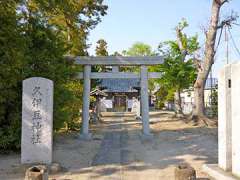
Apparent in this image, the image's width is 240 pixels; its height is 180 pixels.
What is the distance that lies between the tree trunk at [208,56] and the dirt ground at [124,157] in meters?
7.41

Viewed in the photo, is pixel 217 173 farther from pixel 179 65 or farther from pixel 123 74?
pixel 179 65

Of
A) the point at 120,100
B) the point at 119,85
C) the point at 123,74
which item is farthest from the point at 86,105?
the point at 120,100

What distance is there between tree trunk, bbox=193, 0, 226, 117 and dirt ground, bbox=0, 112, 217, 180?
7.41 m

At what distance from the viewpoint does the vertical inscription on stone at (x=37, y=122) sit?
9.05 meters

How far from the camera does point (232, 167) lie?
7785 millimetres

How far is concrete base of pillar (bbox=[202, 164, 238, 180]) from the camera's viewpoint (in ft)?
24.3

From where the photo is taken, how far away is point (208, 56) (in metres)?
21.7

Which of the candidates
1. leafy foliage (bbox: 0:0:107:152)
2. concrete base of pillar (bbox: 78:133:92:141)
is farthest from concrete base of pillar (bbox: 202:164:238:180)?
concrete base of pillar (bbox: 78:133:92:141)

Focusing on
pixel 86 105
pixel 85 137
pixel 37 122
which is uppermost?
pixel 86 105

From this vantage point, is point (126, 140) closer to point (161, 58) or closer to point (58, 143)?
point (58, 143)

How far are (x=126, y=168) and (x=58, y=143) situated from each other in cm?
544

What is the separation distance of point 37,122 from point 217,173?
4918 mm

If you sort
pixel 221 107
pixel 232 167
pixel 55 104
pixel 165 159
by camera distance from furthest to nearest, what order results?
pixel 55 104 → pixel 165 159 → pixel 221 107 → pixel 232 167

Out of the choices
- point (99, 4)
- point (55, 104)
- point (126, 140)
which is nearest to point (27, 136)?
point (55, 104)
